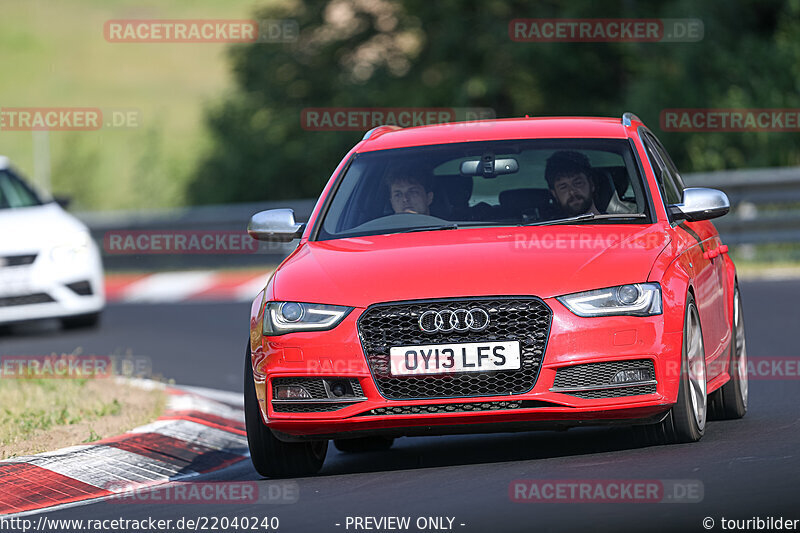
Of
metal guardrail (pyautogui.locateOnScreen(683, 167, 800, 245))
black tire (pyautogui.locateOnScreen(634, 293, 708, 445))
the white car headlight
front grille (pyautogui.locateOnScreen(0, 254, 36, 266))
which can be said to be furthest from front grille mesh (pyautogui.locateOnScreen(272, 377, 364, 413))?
metal guardrail (pyautogui.locateOnScreen(683, 167, 800, 245))

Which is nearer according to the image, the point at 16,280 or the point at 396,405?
the point at 396,405

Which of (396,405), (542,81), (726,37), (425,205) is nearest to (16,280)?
(425,205)

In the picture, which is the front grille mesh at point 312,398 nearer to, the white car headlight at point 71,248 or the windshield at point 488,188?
the windshield at point 488,188

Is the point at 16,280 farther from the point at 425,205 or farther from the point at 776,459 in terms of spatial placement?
the point at 776,459

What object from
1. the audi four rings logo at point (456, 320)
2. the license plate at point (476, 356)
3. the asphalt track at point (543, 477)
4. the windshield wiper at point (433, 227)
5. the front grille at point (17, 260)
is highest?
the windshield wiper at point (433, 227)

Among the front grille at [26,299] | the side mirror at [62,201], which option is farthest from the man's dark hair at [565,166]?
the side mirror at [62,201]

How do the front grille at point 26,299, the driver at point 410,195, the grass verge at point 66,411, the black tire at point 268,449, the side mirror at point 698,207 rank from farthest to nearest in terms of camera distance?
the front grille at point 26,299
the grass verge at point 66,411
the driver at point 410,195
the side mirror at point 698,207
the black tire at point 268,449

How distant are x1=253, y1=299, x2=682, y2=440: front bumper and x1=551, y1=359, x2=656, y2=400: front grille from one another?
0.03ft

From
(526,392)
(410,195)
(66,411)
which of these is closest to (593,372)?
(526,392)

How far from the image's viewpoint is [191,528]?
262 inches

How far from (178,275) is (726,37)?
9.22 meters

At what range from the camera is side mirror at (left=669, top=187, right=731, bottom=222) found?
830cm

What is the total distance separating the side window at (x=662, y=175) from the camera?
28.4ft

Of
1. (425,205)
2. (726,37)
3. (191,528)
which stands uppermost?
(726,37)
